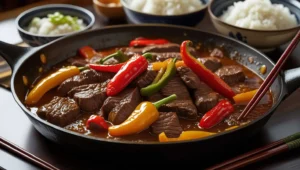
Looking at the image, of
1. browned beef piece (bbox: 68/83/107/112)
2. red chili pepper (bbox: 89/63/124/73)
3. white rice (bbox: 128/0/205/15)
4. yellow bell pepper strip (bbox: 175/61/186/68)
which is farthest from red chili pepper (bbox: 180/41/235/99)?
white rice (bbox: 128/0/205/15)

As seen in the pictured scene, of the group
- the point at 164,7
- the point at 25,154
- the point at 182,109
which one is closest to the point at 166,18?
the point at 164,7

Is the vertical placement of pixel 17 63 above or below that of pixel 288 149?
above

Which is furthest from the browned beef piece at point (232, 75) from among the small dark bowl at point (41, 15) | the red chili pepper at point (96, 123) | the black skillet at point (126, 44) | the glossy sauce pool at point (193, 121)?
the small dark bowl at point (41, 15)

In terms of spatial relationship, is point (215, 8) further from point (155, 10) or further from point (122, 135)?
point (122, 135)

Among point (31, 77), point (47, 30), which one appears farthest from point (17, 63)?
point (47, 30)

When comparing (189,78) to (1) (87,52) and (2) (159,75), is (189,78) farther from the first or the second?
(1) (87,52)

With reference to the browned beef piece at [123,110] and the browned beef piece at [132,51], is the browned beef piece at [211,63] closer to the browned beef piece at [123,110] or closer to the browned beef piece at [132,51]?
the browned beef piece at [132,51]

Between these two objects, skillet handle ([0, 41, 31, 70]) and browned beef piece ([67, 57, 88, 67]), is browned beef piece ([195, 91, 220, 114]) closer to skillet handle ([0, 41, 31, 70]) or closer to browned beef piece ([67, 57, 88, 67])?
browned beef piece ([67, 57, 88, 67])
